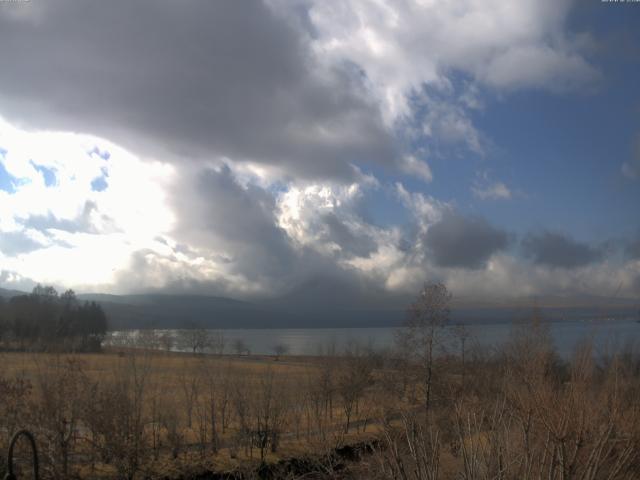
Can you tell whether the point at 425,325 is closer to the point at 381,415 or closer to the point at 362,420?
the point at 362,420

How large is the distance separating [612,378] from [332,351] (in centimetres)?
4004

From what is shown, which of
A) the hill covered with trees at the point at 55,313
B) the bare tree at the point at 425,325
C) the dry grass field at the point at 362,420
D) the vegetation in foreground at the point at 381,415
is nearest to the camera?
the dry grass field at the point at 362,420

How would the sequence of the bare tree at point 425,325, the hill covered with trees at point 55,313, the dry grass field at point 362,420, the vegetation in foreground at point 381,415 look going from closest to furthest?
the dry grass field at point 362,420 → the vegetation in foreground at point 381,415 → the bare tree at point 425,325 → the hill covered with trees at point 55,313

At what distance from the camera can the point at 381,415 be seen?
55.6ft

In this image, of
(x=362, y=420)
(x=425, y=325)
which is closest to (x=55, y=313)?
(x=362, y=420)

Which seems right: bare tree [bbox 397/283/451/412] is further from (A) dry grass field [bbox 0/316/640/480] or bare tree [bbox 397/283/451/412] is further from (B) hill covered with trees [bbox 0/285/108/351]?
(B) hill covered with trees [bbox 0/285/108/351]

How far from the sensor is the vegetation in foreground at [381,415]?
860 cm

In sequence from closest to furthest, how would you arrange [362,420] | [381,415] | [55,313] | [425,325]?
[381,415]
[425,325]
[362,420]
[55,313]

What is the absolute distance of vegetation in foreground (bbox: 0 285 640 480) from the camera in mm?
8602

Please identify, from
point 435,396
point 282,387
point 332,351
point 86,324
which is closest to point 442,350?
point 435,396

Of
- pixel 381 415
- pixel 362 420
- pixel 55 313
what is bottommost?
pixel 362 420

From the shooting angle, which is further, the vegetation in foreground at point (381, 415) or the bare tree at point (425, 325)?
the bare tree at point (425, 325)

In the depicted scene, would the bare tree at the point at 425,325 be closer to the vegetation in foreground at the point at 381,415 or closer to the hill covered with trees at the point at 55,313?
the vegetation in foreground at the point at 381,415

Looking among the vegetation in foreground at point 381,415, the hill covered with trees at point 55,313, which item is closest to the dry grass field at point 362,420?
the vegetation in foreground at point 381,415
